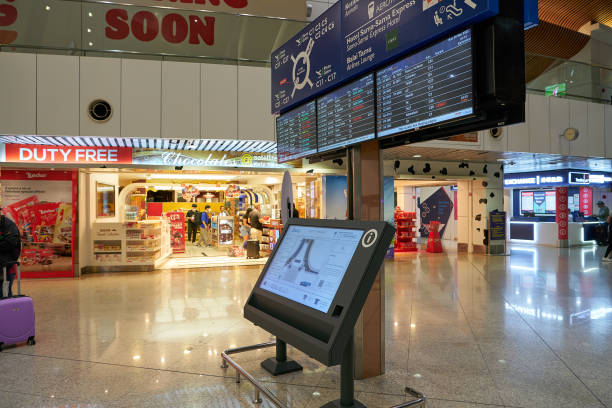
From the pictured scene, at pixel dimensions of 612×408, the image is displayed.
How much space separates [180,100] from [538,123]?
8.57 metres

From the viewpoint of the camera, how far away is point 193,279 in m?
8.18

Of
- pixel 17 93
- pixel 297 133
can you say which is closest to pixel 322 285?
pixel 297 133

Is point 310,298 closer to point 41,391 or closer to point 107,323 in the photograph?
point 41,391

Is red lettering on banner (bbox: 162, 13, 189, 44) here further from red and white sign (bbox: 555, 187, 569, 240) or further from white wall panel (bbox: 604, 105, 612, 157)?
red and white sign (bbox: 555, 187, 569, 240)

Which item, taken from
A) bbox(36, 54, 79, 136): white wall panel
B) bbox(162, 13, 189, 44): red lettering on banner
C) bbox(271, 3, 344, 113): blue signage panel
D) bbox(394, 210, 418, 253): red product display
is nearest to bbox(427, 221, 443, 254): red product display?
bbox(394, 210, 418, 253): red product display

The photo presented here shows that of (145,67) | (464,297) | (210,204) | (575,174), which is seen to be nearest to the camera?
(464,297)

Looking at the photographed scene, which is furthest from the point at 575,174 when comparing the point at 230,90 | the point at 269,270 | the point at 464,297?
the point at 269,270

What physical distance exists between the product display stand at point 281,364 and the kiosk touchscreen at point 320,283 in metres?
1.06

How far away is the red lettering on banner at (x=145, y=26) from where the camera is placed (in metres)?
7.79

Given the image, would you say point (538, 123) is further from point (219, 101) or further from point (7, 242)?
point (7, 242)

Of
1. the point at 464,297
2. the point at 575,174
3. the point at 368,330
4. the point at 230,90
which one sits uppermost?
the point at 230,90

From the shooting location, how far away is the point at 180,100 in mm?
7695

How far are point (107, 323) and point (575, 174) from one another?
1475cm

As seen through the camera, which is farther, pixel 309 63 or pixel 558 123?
pixel 558 123
